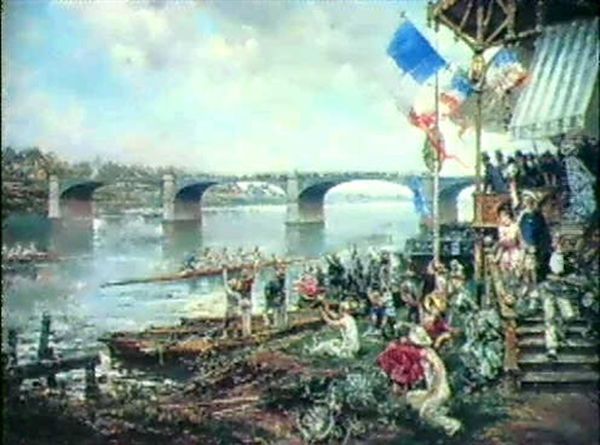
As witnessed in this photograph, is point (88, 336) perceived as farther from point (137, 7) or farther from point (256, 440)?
point (137, 7)

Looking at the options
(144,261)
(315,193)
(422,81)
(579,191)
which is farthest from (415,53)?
(144,261)

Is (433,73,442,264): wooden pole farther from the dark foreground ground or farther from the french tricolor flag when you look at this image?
the dark foreground ground

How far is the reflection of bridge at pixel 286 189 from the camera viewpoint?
3.12 metres

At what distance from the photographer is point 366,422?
2965mm

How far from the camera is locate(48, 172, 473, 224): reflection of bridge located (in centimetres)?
312

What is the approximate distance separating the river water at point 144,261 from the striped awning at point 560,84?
0.49 m

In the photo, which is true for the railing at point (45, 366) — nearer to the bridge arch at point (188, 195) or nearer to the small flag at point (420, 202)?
the bridge arch at point (188, 195)

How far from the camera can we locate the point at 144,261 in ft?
10.2

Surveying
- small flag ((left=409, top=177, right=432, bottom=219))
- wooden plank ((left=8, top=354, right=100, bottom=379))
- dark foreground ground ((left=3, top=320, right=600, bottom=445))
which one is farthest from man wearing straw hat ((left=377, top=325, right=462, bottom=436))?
wooden plank ((left=8, top=354, right=100, bottom=379))

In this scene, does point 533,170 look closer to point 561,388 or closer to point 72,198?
point 561,388

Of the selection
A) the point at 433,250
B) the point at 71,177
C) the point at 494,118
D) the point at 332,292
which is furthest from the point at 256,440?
the point at 494,118

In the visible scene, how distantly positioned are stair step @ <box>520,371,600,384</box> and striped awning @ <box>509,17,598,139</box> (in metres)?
0.76

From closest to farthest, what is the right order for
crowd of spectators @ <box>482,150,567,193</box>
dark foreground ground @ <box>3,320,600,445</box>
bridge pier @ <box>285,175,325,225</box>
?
1. dark foreground ground @ <box>3,320,600,445</box>
2. crowd of spectators @ <box>482,150,567,193</box>
3. bridge pier @ <box>285,175,325,225</box>

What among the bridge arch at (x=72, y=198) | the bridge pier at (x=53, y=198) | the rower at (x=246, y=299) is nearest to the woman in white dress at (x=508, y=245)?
the rower at (x=246, y=299)
